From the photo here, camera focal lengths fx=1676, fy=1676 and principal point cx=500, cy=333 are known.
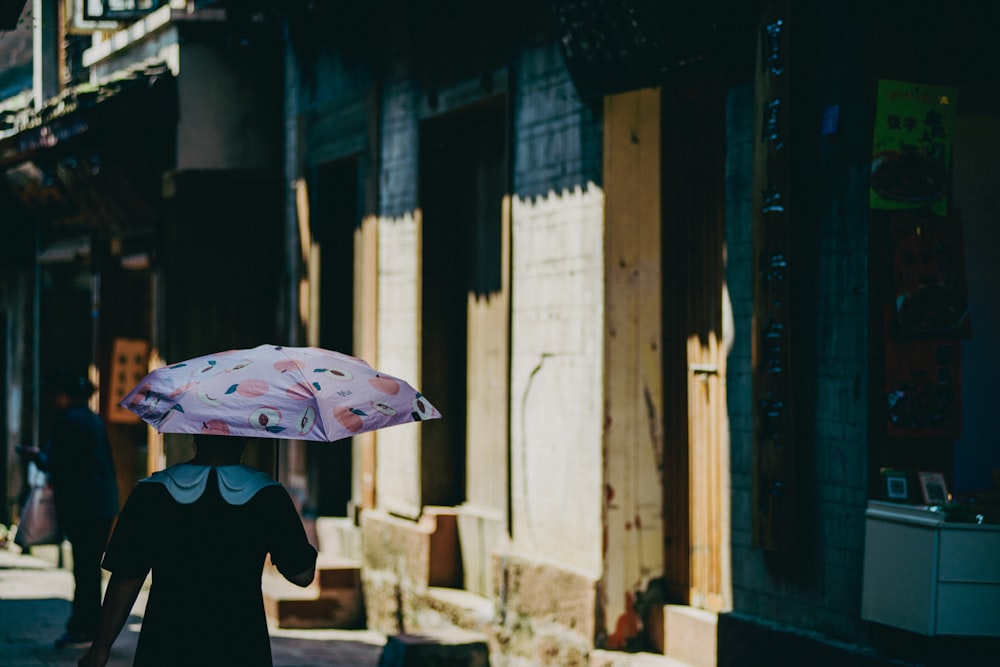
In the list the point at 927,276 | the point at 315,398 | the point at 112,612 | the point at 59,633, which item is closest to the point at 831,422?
the point at 927,276

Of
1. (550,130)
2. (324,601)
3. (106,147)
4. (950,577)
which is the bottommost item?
(324,601)

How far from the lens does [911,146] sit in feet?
23.4

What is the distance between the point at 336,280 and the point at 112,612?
8729 mm

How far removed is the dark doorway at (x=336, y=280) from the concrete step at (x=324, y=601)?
123cm

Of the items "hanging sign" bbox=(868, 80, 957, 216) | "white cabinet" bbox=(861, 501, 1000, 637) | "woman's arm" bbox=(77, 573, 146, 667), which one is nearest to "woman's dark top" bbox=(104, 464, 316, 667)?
"woman's arm" bbox=(77, 573, 146, 667)

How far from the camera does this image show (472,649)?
9.63m

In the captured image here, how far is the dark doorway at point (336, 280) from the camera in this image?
13.9 meters

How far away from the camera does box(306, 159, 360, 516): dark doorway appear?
1386cm

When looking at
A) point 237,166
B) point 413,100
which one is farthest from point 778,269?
point 237,166

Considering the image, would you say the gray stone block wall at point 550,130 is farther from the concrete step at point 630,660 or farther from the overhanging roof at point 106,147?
the overhanging roof at point 106,147

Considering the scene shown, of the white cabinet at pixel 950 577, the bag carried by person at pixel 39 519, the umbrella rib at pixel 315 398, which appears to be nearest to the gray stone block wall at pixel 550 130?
the white cabinet at pixel 950 577

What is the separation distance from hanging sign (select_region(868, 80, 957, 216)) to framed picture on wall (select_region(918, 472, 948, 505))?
1123 millimetres

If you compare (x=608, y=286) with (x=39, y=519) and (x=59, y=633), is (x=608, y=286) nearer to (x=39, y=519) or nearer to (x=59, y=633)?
(x=59, y=633)

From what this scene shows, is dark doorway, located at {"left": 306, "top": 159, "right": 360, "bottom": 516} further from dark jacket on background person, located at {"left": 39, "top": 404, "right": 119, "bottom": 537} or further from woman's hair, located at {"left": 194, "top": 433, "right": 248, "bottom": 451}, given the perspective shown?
woman's hair, located at {"left": 194, "top": 433, "right": 248, "bottom": 451}
